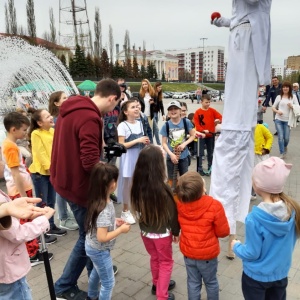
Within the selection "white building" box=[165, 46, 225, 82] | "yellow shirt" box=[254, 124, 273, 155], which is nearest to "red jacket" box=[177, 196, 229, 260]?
"yellow shirt" box=[254, 124, 273, 155]

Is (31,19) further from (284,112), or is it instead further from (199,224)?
(199,224)

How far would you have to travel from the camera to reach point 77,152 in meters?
2.58

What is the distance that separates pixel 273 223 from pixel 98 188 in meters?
1.30

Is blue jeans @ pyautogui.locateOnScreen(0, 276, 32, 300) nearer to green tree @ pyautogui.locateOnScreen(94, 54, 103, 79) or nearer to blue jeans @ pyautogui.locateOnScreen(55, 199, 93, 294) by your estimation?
blue jeans @ pyautogui.locateOnScreen(55, 199, 93, 294)

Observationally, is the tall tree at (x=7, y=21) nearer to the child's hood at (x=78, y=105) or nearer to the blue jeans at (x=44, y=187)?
the blue jeans at (x=44, y=187)

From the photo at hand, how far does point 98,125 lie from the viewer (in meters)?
2.59

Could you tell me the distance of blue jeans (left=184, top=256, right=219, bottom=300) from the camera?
2459mm

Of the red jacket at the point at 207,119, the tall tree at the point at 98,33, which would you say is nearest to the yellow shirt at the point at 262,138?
the red jacket at the point at 207,119

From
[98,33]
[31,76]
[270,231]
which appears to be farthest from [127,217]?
[98,33]

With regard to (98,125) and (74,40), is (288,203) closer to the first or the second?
(98,125)

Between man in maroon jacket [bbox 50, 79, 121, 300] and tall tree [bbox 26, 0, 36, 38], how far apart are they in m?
57.5

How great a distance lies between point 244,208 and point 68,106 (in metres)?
2.14

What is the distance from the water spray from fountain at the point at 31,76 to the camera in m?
13.5

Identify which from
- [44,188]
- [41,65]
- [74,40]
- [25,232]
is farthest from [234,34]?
[74,40]
